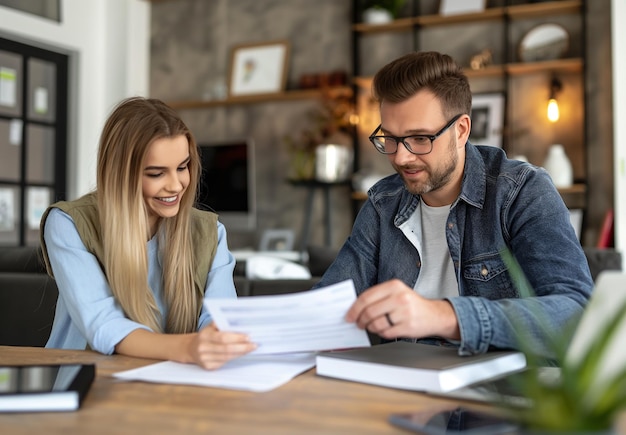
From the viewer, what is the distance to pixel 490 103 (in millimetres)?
5281

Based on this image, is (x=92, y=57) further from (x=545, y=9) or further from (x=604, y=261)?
(x=604, y=261)

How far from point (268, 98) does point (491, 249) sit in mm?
4666

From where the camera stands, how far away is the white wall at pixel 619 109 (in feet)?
15.2

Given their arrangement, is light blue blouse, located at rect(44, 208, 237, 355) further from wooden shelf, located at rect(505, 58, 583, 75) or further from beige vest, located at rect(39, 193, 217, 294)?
wooden shelf, located at rect(505, 58, 583, 75)

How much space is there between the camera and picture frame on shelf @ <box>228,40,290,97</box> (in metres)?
6.07

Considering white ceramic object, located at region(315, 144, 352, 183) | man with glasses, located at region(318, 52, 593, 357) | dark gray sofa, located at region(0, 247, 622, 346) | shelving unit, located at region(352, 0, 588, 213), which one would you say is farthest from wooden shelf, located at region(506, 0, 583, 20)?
man with glasses, located at region(318, 52, 593, 357)

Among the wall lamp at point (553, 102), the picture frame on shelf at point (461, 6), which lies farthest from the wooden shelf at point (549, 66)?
the picture frame on shelf at point (461, 6)

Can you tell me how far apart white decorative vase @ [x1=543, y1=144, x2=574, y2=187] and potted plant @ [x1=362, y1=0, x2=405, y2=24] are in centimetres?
160

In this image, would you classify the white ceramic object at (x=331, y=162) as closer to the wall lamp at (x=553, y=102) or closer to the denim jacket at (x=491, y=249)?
the wall lamp at (x=553, y=102)

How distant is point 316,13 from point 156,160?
4713mm

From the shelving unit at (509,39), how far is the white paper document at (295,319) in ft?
13.2

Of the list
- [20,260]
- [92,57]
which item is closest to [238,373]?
[20,260]

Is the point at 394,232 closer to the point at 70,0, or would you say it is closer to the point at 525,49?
the point at 525,49

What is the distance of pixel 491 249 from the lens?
1583 mm
